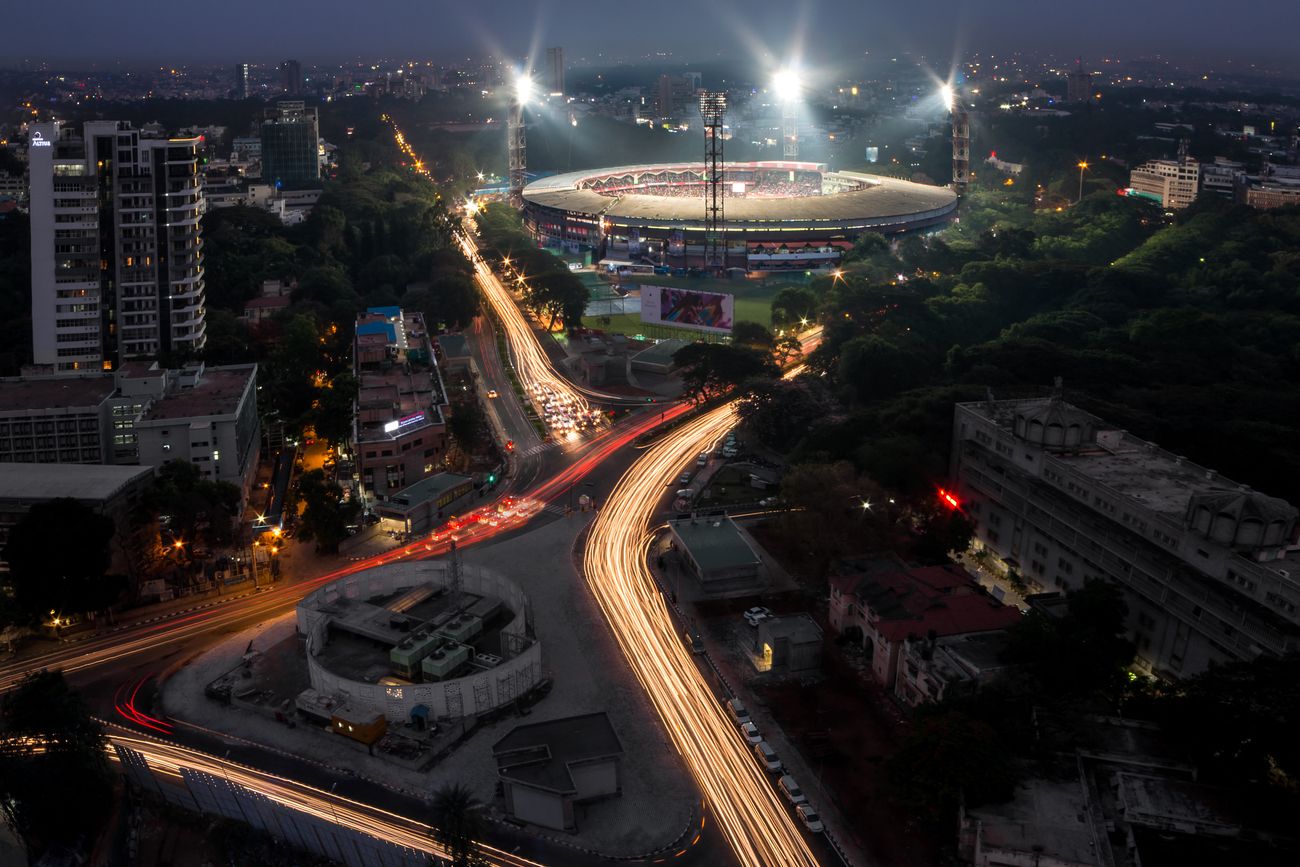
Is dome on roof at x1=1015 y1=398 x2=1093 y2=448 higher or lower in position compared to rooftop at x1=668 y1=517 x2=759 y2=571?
higher

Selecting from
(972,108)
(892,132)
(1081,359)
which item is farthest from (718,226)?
(972,108)

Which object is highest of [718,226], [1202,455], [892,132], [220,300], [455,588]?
[892,132]

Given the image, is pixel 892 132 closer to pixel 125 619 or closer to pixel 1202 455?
pixel 1202 455

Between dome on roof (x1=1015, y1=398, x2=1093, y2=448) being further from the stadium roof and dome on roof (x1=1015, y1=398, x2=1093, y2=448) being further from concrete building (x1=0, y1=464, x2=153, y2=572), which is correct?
the stadium roof

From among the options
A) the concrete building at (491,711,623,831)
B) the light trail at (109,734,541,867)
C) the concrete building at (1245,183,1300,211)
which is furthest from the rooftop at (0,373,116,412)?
the concrete building at (1245,183,1300,211)

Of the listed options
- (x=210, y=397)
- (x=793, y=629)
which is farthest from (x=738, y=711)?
(x=210, y=397)

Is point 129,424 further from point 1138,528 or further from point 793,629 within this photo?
point 1138,528
